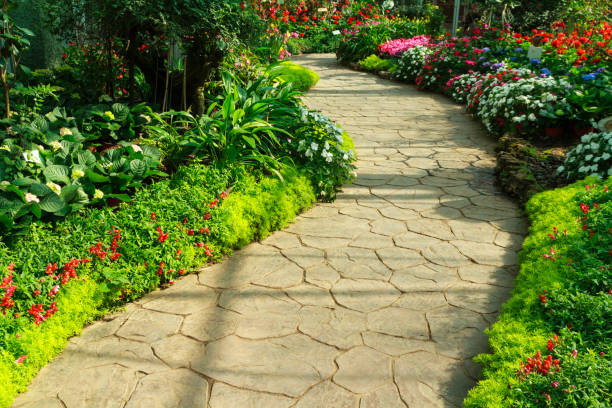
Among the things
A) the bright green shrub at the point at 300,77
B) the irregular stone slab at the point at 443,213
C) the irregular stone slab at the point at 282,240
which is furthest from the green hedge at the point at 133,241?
the bright green shrub at the point at 300,77

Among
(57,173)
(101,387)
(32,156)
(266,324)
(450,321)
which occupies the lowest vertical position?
A: (101,387)

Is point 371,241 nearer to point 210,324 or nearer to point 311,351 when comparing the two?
point 311,351

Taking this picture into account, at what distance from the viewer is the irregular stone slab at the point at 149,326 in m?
2.97

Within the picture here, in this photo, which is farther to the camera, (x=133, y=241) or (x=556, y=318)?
(x=133, y=241)

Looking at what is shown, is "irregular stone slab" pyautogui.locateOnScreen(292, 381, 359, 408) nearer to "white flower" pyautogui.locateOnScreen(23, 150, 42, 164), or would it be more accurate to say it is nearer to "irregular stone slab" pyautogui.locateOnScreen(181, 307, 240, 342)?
"irregular stone slab" pyautogui.locateOnScreen(181, 307, 240, 342)

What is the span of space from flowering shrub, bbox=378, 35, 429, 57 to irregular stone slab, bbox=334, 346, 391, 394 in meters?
10.5

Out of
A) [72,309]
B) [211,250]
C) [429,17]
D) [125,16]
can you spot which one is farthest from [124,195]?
[429,17]

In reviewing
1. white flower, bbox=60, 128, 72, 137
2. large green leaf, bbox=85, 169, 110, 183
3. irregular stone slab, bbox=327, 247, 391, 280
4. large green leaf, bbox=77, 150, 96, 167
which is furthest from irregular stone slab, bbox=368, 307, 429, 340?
white flower, bbox=60, 128, 72, 137

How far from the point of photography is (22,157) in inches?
144

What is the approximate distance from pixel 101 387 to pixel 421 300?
1999 millimetres

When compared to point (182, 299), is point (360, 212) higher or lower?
higher

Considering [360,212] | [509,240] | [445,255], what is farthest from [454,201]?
[445,255]

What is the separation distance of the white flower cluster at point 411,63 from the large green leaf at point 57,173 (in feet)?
28.5

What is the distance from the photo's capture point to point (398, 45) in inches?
502
